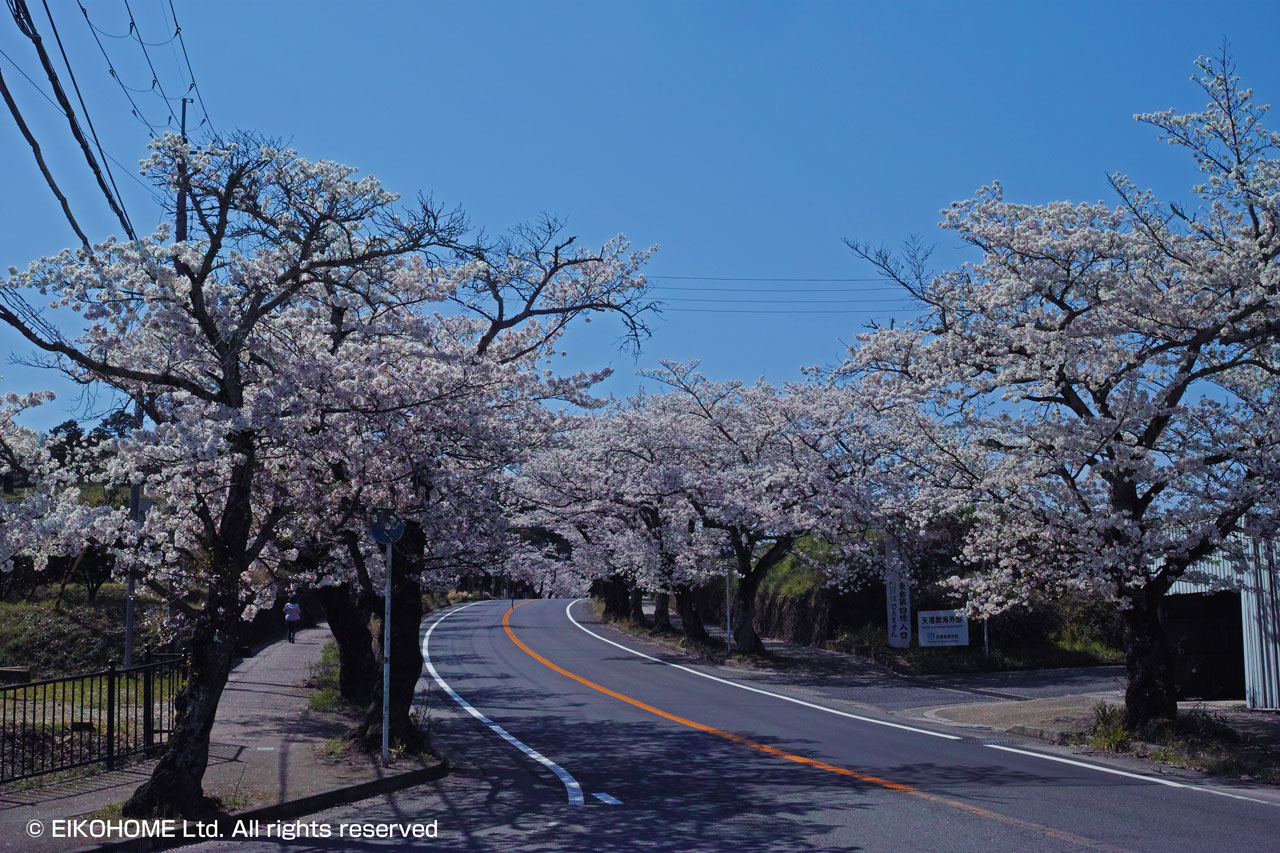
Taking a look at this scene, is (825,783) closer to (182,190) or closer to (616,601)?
(182,190)

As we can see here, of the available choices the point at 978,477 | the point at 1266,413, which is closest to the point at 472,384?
the point at 978,477

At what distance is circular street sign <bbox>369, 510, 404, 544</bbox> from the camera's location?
36.4ft

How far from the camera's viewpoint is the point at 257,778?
1033 centimetres

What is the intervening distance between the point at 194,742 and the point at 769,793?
5.54 metres

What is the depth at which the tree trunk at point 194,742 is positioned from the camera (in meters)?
8.42

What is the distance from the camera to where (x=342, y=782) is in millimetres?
10305

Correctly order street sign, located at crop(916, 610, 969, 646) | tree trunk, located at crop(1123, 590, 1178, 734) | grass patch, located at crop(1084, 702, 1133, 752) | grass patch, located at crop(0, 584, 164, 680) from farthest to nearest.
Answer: street sign, located at crop(916, 610, 969, 646) → grass patch, located at crop(0, 584, 164, 680) → tree trunk, located at crop(1123, 590, 1178, 734) → grass patch, located at crop(1084, 702, 1133, 752)

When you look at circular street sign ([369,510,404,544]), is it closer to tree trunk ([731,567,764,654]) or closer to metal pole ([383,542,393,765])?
metal pole ([383,542,393,765])

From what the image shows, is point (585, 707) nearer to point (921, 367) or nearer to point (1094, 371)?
point (921, 367)

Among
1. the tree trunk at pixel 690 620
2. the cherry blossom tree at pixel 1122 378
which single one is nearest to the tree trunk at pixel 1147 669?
the cherry blossom tree at pixel 1122 378

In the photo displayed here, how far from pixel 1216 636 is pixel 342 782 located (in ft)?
60.0

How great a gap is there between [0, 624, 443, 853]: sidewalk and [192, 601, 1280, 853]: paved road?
34 cm

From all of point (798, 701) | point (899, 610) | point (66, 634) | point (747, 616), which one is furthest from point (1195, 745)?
point (66, 634)

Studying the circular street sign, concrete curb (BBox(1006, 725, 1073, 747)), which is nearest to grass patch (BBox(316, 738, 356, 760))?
the circular street sign
